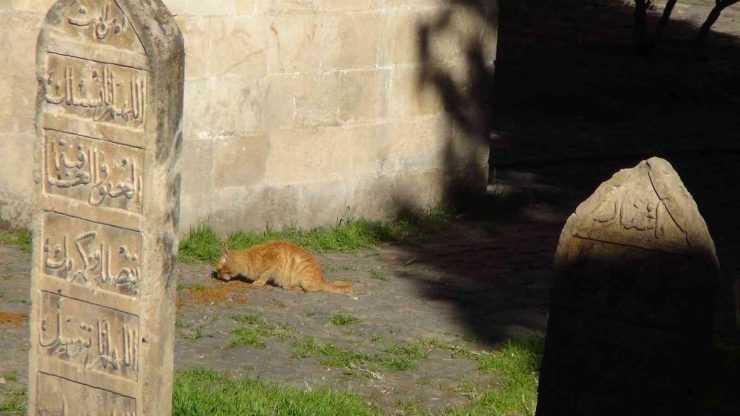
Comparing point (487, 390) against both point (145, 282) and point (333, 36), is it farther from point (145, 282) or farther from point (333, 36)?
point (333, 36)

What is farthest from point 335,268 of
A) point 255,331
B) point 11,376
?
point 11,376

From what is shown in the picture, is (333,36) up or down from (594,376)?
up

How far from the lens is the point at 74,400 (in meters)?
5.34

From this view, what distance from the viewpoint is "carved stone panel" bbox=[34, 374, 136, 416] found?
5.24 m

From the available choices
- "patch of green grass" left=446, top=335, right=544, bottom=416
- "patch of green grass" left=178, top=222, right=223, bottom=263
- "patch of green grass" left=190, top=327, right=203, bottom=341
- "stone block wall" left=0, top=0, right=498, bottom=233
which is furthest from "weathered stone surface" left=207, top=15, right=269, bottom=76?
"patch of green grass" left=446, top=335, right=544, bottom=416

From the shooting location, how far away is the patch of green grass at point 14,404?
5.84m

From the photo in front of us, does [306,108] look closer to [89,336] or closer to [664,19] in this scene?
[89,336]

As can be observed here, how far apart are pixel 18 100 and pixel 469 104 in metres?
4.20

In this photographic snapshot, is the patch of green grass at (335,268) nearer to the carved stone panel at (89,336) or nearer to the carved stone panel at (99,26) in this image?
the carved stone panel at (89,336)

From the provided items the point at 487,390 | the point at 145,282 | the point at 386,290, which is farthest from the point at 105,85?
the point at 386,290

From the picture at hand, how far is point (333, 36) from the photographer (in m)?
9.88

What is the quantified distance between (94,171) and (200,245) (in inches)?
166

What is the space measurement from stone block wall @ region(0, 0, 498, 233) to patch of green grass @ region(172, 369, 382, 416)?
2.99 meters

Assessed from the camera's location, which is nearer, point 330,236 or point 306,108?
point 306,108
